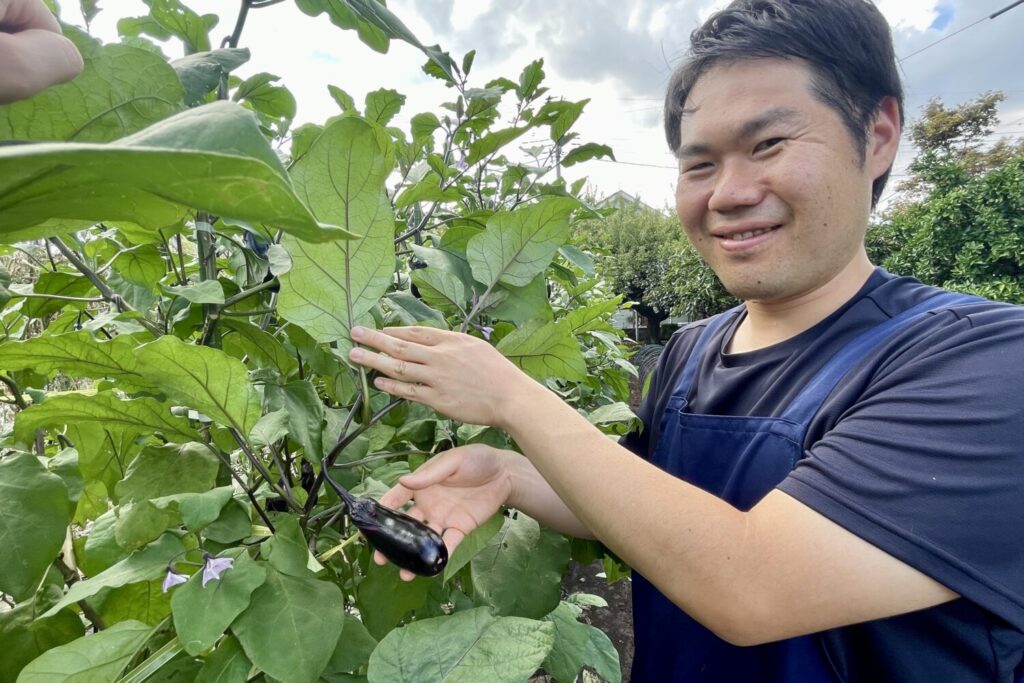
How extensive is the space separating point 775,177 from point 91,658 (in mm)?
1017

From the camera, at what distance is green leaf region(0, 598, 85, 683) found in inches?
26.2

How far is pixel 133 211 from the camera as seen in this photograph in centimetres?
34

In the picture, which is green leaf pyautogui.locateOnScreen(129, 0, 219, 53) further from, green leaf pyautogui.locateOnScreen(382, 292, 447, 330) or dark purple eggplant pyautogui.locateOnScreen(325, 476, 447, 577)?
dark purple eggplant pyautogui.locateOnScreen(325, 476, 447, 577)

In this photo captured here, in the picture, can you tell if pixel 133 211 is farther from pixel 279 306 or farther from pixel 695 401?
pixel 695 401

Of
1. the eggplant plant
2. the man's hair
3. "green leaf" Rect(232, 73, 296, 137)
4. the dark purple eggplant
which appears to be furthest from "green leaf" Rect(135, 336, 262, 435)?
the man's hair

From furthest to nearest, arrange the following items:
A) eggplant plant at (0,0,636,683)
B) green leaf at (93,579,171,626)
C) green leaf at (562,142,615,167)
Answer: green leaf at (562,142,615,167), green leaf at (93,579,171,626), eggplant plant at (0,0,636,683)

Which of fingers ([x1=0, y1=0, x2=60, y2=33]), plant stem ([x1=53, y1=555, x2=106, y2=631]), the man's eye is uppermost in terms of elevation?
the man's eye

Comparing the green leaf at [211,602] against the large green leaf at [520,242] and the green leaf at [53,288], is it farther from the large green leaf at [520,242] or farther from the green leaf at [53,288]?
the green leaf at [53,288]

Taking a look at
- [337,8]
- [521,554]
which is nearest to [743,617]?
[521,554]

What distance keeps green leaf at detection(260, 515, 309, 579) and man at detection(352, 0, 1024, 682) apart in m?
0.17

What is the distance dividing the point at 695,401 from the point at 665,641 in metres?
0.44

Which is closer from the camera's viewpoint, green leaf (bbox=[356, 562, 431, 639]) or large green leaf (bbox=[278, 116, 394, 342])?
large green leaf (bbox=[278, 116, 394, 342])

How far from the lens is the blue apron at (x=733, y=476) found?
887 mm

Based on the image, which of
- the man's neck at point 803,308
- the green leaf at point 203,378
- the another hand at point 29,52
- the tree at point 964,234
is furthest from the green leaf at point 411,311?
the tree at point 964,234
